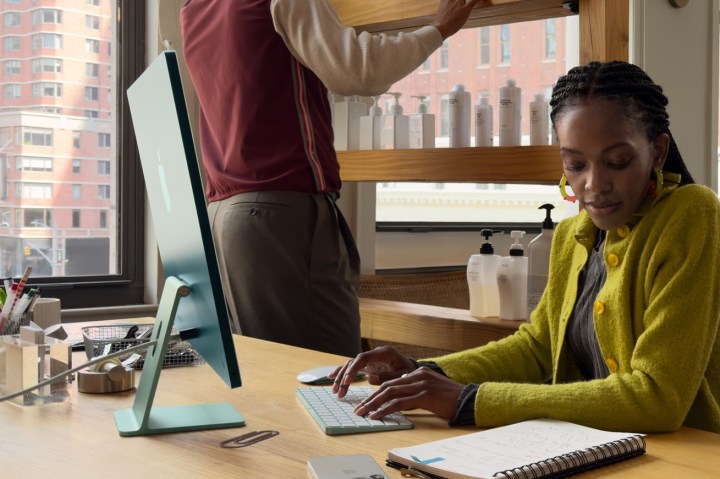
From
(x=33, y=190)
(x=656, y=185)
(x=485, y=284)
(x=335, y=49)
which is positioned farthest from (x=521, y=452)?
(x=33, y=190)

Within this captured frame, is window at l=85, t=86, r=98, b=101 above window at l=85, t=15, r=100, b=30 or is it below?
below

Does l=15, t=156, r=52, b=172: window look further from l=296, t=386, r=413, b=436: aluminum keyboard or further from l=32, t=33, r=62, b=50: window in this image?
l=296, t=386, r=413, b=436: aluminum keyboard

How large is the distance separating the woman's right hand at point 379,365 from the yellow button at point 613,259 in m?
0.34

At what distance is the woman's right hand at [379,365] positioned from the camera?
131cm

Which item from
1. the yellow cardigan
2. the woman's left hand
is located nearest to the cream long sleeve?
the yellow cardigan

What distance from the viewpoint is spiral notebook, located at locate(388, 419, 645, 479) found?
2.87 ft

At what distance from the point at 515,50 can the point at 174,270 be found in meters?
3.21

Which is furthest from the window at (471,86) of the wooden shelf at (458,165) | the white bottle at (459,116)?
the white bottle at (459,116)

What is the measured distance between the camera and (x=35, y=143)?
2.80m

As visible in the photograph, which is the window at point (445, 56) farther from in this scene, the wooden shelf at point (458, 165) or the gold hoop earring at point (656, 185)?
the gold hoop earring at point (656, 185)

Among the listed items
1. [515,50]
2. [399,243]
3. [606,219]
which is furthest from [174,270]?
[515,50]

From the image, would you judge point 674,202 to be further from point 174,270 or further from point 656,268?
point 174,270

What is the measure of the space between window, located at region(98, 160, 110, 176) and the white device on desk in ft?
5.86

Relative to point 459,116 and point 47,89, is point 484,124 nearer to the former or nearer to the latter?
point 459,116
